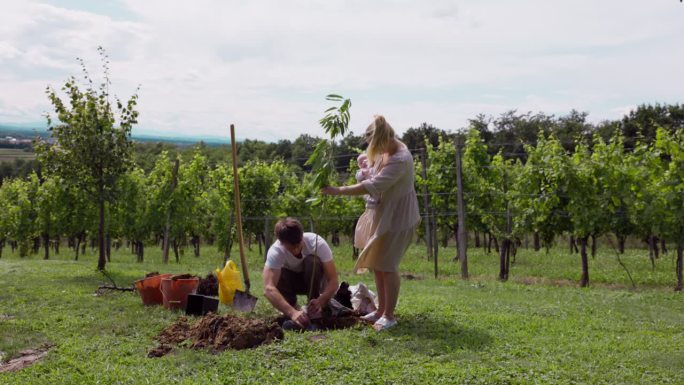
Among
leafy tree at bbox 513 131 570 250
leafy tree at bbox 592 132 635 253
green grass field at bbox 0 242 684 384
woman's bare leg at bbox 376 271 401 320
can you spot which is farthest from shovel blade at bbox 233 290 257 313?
leafy tree at bbox 592 132 635 253

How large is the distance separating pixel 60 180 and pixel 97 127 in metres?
1.80

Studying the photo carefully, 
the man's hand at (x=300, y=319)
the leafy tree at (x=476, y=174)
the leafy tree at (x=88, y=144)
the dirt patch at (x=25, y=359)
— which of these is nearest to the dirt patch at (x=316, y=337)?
the man's hand at (x=300, y=319)

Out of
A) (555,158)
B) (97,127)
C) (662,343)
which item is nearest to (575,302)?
(662,343)

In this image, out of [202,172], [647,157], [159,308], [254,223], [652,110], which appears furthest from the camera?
[652,110]

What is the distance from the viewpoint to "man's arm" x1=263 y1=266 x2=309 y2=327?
6.33 meters

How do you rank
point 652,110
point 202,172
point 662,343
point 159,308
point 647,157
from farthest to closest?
point 652,110, point 202,172, point 647,157, point 159,308, point 662,343

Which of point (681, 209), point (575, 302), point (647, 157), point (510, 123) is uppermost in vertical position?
point (510, 123)

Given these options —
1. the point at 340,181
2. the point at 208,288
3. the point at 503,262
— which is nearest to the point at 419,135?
the point at 340,181

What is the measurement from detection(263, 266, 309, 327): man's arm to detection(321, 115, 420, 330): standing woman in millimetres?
700

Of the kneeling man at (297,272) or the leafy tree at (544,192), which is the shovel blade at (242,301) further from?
the leafy tree at (544,192)

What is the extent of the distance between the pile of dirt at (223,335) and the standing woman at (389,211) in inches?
42.3

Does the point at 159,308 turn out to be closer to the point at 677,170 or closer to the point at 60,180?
the point at 60,180

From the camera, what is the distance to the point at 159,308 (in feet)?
25.1

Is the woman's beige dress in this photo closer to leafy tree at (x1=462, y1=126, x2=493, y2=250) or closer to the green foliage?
the green foliage
